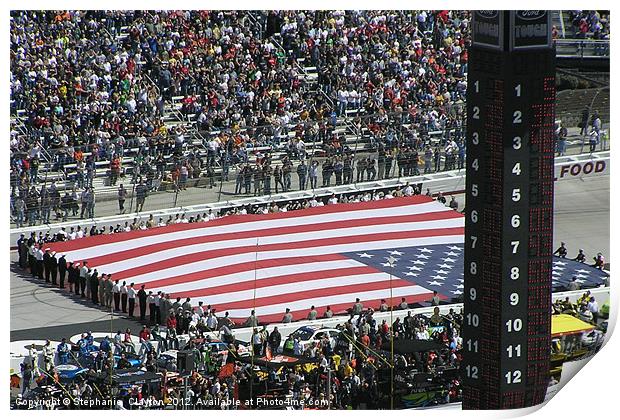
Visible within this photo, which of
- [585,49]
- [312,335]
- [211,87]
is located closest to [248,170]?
[211,87]

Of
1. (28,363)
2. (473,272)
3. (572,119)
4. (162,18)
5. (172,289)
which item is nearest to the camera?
(473,272)

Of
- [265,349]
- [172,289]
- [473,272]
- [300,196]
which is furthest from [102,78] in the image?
[473,272]

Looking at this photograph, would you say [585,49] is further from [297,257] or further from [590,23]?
[297,257]

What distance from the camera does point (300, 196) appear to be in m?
58.6

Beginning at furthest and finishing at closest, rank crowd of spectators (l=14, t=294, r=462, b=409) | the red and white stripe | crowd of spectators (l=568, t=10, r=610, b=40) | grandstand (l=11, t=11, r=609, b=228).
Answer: crowd of spectators (l=568, t=10, r=610, b=40) → grandstand (l=11, t=11, r=609, b=228) → the red and white stripe → crowd of spectators (l=14, t=294, r=462, b=409)

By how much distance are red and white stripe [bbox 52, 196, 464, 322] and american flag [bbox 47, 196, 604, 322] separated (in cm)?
3

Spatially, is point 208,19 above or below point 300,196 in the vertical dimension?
above

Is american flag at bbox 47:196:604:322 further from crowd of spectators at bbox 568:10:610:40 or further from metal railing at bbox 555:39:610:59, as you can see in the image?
crowd of spectators at bbox 568:10:610:40

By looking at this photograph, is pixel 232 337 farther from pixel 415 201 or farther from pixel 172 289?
pixel 415 201

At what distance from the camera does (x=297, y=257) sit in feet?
180

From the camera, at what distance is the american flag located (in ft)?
172

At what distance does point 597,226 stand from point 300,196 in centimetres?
885

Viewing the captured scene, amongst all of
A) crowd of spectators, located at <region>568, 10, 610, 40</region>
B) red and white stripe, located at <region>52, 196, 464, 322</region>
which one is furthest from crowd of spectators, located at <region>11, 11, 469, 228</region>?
crowd of spectators, located at <region>568, 10, 610, 40</region>

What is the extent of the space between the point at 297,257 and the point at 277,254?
55cm
